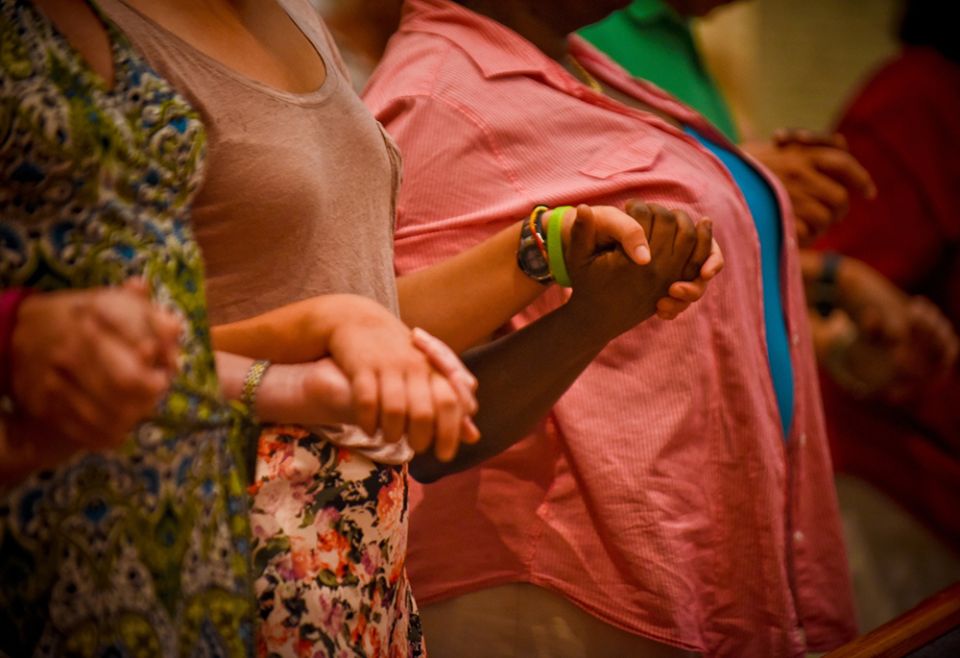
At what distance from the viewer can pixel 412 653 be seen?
0.87 metres

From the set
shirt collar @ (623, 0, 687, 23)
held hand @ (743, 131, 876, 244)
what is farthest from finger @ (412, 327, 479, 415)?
shirt collar @ (623, 0, 687, 23)

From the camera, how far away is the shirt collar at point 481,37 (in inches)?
43.4

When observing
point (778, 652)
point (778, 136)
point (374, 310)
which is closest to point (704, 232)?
point (374, 310)

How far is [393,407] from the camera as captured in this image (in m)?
0.62

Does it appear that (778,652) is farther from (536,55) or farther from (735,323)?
(536,55)

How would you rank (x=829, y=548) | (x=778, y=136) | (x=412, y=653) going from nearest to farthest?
→ (x=412, y=653)
(x=829, y=548)
(x=778, y=136)

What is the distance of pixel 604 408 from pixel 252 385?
47 cm

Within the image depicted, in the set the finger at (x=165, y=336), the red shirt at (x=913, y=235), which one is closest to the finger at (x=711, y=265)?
the finger at (x=165, y=336)

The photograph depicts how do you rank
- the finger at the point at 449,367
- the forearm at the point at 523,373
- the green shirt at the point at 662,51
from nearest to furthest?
the finger at the point at 449,367 → the forearm at the point at 523,373 → the green shirt at the point at 662,51

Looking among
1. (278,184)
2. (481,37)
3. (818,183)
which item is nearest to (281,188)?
(278,184)

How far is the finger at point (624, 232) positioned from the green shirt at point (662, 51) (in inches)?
32.4

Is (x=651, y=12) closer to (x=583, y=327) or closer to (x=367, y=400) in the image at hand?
(x=583, y=327)

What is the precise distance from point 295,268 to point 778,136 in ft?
2.85

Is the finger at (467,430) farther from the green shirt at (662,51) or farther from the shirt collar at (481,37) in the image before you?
the green shirt at (662,51)
